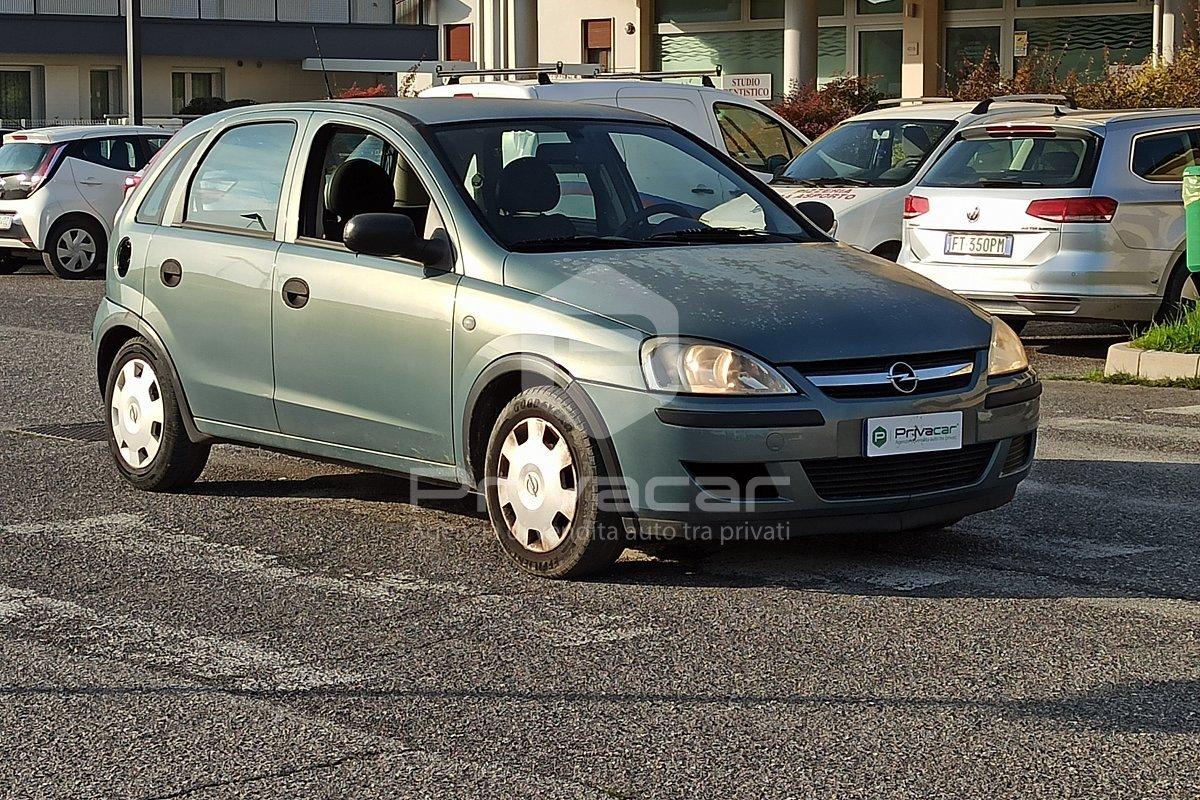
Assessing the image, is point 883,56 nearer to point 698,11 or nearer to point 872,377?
point 698,11

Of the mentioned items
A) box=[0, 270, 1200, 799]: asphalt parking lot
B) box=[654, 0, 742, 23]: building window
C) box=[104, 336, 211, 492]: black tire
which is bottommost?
box=[0, 270, 1200, 799]: asphalt parking lot

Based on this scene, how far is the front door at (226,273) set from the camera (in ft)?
24.8

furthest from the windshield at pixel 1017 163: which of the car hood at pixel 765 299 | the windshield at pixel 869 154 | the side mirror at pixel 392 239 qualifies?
the side mirror at pixel 392 239

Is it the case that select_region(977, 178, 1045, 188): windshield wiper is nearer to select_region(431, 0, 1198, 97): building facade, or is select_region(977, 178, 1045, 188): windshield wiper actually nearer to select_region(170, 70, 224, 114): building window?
select_region(431, 0, 1198, 97): building facade

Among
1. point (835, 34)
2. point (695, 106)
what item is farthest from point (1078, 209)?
point (835, 34)

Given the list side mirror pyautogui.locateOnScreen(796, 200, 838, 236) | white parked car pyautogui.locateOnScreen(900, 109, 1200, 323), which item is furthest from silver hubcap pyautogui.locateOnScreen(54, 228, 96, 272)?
side mirror pyautogui.locateOnScreen(796, 200, 838, 236)

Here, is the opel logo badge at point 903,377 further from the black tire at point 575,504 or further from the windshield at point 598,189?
the windshield at point 598,189

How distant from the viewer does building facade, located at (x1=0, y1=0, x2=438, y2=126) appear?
4759 centimetres

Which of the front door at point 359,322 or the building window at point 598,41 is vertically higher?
the building window at point 598,41

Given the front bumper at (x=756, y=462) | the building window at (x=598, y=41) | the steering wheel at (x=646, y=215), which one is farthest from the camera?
the building window at (x=598, y=41)

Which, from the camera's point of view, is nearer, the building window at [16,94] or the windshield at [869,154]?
the windshield at [869,154]

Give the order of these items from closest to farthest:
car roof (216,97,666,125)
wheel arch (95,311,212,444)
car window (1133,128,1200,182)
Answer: car roof (216,97,666,125), wheel arch (95,311,212,444), car window (1133,128,1200,182)

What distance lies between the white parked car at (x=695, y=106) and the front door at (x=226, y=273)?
8.35 meters

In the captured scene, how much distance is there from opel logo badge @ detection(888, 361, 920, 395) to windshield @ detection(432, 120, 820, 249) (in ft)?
3.94
